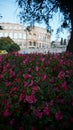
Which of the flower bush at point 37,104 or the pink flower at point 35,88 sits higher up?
the pink flower at point 35,88

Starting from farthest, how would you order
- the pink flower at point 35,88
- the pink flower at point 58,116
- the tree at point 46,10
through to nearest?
the tree at point 46,10
the pink flower at point 35,88
the pink flower at point 58,116

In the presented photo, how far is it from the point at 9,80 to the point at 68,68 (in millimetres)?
1083

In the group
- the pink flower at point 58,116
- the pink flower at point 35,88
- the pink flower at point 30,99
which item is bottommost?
the pink flower at point 58,116

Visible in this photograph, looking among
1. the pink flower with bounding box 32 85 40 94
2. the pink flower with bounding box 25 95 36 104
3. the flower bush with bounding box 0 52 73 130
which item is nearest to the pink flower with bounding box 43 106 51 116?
the flower bush with bounding box 0 52 73 130

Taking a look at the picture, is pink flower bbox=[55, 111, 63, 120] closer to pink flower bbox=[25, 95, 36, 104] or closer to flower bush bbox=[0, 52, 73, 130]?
flower bush bbox=[0, 52, 73, 130]

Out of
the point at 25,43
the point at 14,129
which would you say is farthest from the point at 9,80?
the point at 25,43

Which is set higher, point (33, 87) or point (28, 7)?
point (28, 7)

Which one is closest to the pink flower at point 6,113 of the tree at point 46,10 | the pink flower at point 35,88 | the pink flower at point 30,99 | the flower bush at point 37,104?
the flower bush at point 37,104

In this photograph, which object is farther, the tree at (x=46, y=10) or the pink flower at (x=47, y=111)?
the tree at (x=46, y=10)

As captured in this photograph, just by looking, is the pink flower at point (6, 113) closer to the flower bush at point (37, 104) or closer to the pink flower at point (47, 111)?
the flower bush at point (37, 104)

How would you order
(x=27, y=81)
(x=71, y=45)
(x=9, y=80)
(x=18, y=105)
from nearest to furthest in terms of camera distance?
(x=18, y=105)
(x=27, y=81)
(x=9, y=80)
(x=71, y=45)

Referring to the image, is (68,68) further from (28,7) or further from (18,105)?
(28,7)

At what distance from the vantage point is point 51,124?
3.62 metres

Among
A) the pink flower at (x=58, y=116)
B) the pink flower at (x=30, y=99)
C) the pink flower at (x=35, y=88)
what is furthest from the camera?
the pink flower at (x=35, y=88)
